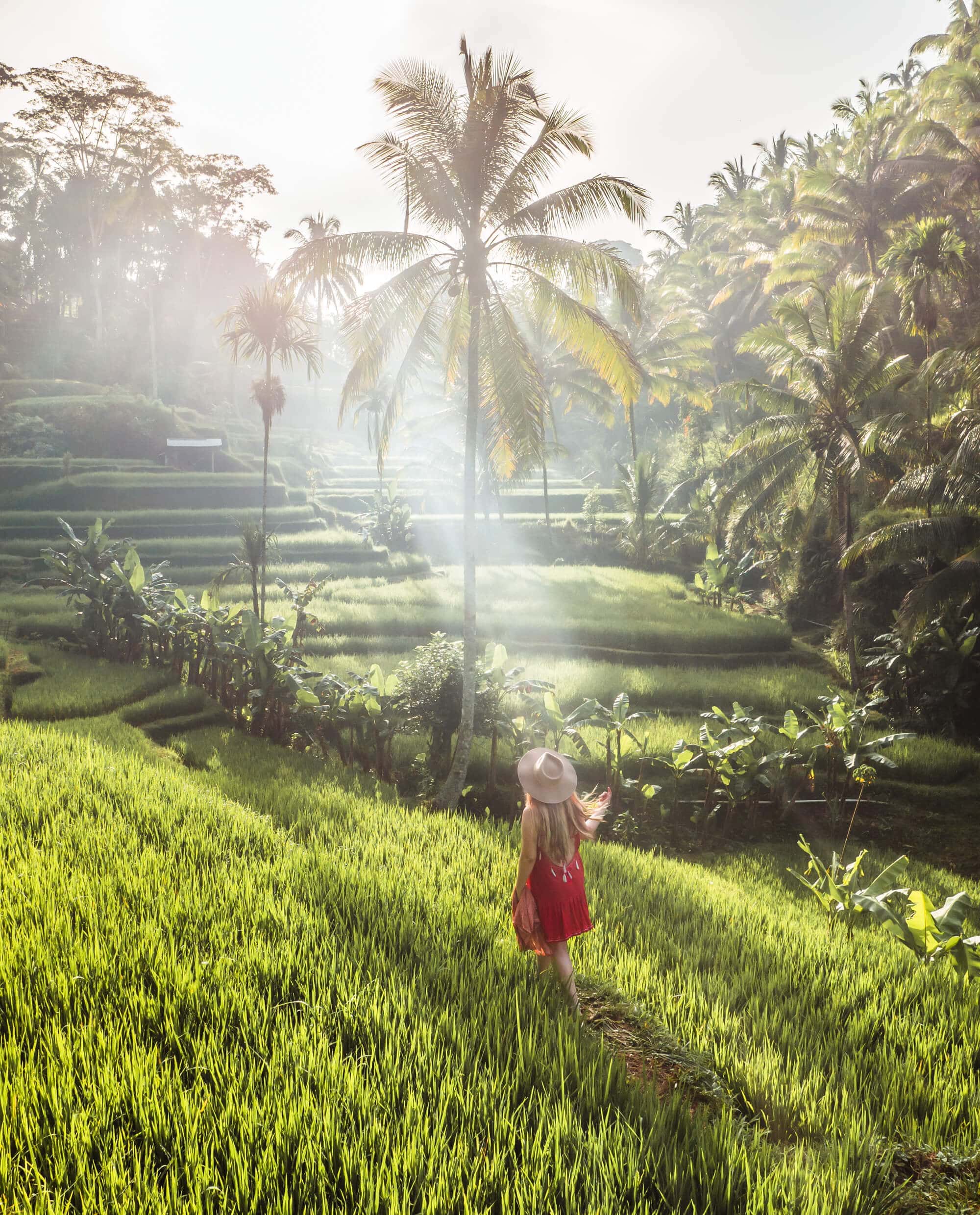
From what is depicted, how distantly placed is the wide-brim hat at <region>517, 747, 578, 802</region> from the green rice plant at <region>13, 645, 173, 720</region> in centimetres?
777

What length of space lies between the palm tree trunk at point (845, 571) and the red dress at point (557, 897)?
1038cm

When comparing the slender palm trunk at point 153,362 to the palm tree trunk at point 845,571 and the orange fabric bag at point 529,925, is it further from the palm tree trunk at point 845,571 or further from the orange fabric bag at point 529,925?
the orange fabric bag at point 529,925

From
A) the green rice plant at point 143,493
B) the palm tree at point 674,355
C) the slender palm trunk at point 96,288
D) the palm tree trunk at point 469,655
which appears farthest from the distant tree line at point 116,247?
the palm tree trunk at point 469,655

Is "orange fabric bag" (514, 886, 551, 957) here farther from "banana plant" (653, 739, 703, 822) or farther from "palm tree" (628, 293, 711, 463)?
"palm tree" (628, 293, 711, 463)

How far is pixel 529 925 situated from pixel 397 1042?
0.97 metres

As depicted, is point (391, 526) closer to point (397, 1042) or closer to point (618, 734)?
point (618, 734)

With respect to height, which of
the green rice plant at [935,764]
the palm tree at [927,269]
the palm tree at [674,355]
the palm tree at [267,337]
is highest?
the palm tree at [674,355]

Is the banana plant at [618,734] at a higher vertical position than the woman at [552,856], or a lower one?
lower

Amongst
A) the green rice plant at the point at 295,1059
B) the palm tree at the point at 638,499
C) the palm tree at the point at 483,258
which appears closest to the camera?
the green rice plant at the point at 295,1059

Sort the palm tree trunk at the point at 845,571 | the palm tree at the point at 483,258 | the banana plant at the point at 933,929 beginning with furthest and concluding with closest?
the palm tree trunk at the point at 845,571 < the palm tree at the point at 483,258 < the banana plant at the point at 933,929

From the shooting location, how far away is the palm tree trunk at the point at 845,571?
12.5 meters

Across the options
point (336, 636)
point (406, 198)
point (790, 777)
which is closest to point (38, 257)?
point (336, 636)

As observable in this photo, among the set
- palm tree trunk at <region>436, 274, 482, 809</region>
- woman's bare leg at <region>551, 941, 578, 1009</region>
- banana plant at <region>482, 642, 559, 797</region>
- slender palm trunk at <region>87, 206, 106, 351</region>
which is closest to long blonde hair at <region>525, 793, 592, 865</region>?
woman's bare leg at <region>551, 941, 578, 1009</region>

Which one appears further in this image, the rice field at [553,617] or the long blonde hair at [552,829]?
the rice field at [553,617]
